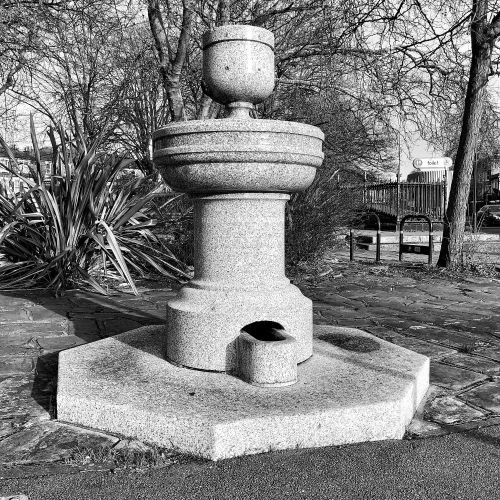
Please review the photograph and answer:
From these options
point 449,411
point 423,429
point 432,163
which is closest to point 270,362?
point 423,429

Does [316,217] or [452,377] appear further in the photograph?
[316,217]

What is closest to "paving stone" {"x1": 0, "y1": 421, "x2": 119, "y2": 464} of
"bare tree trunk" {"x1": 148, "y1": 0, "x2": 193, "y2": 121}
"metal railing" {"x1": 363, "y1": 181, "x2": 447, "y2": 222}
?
"bare tree trunk" {"x1": 148, "y1": 0, "x2": 193, "y2": 121}

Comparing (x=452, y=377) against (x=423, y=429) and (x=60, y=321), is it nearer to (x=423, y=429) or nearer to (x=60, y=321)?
(x=423, y=429)

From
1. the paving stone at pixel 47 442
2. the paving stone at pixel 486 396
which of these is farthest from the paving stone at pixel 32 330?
the paving stone at pixel 486 396

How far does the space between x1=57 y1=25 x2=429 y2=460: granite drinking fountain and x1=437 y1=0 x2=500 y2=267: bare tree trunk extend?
5507mm

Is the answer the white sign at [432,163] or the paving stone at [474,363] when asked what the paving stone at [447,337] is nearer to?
the paving stone at [474,363]

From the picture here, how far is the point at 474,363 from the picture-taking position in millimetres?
3967

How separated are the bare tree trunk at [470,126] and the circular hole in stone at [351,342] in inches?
206

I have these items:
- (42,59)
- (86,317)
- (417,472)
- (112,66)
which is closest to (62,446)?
(417,472)

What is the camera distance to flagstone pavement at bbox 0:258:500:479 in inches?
112

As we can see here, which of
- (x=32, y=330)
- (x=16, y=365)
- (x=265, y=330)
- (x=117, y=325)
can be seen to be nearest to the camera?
(x=265, y=330)

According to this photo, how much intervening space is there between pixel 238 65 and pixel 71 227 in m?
4.44

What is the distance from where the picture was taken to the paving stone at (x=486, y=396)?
316cm

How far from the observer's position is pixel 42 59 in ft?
32.8
